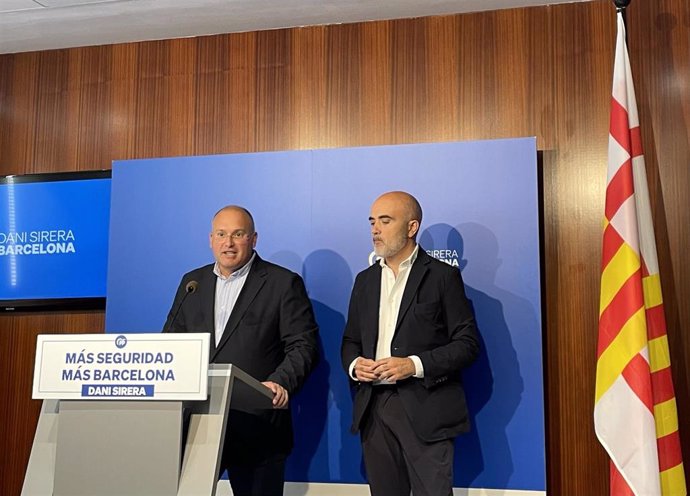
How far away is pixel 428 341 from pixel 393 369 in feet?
0.76

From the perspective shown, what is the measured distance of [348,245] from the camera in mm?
4434

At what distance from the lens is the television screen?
16.4 feet

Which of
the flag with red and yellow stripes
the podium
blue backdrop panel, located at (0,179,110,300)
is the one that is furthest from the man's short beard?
blue backdrop panel, located at (0,179,110,300)

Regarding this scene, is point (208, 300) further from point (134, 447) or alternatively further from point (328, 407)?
point (134, 447)

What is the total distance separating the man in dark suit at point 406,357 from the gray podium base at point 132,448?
3.69ft

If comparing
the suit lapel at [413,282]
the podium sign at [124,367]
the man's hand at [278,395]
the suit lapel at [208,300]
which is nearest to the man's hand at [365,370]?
the suit lapel at [413,282]

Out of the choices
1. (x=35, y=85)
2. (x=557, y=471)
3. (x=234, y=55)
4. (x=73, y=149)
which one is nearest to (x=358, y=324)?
(x=557, y=471)

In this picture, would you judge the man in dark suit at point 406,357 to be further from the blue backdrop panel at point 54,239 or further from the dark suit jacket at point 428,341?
the blue backdrop panel at point 54,239

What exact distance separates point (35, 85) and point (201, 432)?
3.49m

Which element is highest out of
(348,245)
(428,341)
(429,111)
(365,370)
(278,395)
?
(429,111)

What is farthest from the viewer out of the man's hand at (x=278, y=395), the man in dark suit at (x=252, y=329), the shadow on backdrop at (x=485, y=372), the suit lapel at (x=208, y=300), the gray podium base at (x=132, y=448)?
the shadow on backdrop at (x=485, y=372)

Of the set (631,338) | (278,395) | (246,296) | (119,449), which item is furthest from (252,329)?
(631,338)

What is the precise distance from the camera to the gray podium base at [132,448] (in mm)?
2508

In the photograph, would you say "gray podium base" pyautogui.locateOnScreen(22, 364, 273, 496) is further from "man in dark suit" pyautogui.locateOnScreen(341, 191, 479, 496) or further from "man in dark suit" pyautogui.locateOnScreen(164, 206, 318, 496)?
"man in dark suit" pyautogui.locateOnScreen(341, 191, 479, 496)
